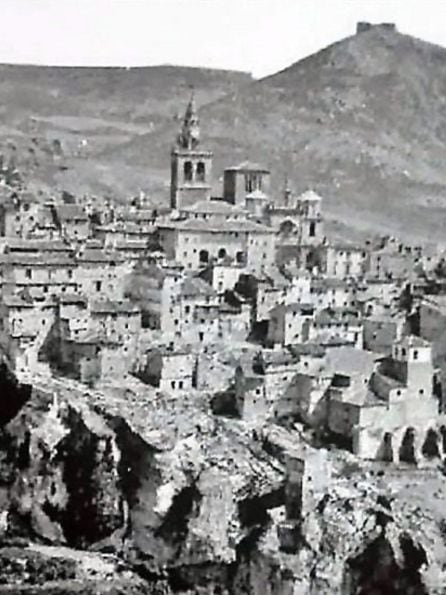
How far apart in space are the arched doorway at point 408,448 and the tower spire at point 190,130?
3.29m

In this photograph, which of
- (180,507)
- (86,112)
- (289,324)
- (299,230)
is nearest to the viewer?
(180,507)

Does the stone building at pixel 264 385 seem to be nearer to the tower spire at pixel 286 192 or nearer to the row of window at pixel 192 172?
the tower spire at pixel 286 192

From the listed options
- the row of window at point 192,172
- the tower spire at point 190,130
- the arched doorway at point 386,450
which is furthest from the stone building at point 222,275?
the arched doorway at point 386,450

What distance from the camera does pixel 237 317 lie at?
948cm

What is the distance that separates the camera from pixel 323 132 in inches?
389

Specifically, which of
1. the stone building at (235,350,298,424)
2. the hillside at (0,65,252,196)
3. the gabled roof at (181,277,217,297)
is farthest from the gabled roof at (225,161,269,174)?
the stone building at (235,350,298,424)

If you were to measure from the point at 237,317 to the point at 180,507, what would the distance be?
6.50 ft

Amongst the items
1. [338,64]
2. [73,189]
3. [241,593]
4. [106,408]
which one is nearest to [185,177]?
[73,189]

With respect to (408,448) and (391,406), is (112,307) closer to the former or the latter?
(391,406)

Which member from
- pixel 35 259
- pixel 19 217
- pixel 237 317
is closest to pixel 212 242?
pixel 237 317

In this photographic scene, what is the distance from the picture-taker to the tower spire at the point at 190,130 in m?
10.6

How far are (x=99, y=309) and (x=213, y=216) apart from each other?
184cm

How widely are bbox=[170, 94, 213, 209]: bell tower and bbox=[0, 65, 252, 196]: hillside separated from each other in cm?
17

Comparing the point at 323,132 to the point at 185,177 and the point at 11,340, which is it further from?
the point at 11,340
